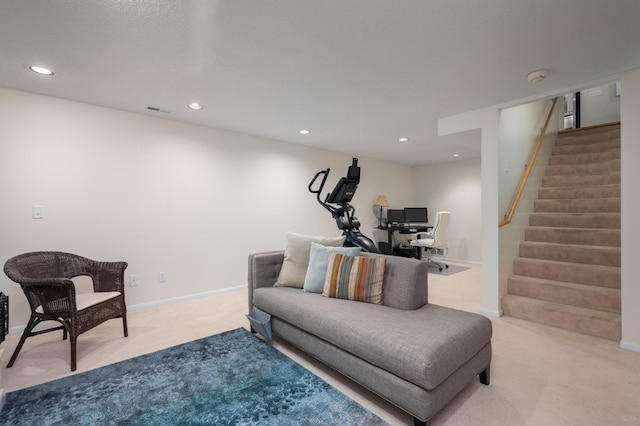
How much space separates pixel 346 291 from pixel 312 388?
2.23 ft

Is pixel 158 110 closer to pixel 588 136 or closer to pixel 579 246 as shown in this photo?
pixel 579 246

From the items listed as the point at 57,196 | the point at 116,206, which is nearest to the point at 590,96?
the point at 116,206

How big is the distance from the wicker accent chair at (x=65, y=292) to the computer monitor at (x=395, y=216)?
16.1 feet

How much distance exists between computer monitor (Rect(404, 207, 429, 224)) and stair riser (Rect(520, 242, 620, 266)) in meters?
2.93

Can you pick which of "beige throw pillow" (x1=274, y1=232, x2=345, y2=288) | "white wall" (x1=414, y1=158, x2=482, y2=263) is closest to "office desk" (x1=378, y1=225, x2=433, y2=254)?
"white wall" (x1=414, y1=158, x2=482, y2=263)

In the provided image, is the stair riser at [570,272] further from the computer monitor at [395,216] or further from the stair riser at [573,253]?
the computer monitor at [395,216]

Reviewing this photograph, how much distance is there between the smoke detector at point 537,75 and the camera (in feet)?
7.55

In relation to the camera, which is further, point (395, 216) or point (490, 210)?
point (395, 216)

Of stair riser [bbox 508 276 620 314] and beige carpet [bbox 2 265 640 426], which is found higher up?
stair riser [bbox 508 276 620 314]

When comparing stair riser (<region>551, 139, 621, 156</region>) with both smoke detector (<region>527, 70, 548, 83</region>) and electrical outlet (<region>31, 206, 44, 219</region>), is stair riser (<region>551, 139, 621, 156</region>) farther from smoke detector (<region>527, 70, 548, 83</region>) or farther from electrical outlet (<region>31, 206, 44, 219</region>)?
electrical outlet (<region>31, 206, 44, 219</region>)

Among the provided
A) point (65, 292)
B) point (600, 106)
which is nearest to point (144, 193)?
point (65, 292)

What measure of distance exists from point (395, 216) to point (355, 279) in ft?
14.3

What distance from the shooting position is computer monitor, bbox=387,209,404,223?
20.5 feet

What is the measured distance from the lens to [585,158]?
4.28 metres
